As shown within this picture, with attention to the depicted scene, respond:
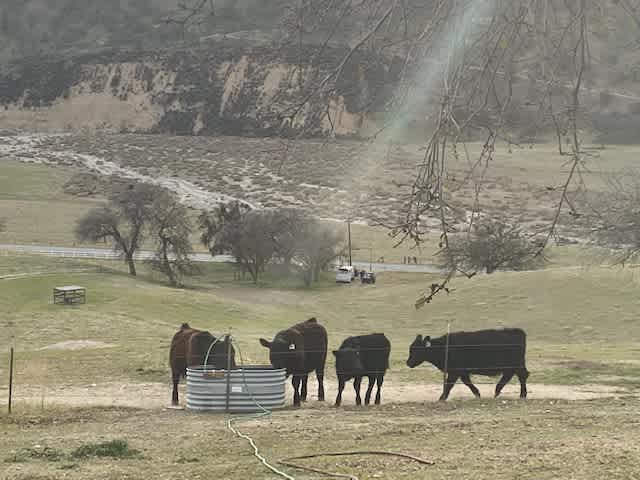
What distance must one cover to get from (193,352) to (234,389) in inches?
84.9

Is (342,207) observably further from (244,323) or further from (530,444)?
(530,444)

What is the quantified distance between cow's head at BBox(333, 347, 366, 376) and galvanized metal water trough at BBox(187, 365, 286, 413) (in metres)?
1.20

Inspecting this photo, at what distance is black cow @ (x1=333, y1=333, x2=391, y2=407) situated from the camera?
16312 millimetres

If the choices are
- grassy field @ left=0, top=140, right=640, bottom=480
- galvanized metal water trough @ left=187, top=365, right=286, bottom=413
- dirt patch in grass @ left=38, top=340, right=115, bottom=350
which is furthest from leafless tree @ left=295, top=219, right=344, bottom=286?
galvanized metal water trough @ left=187, top=365, right=286, bottom=413

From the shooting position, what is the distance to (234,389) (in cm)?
1501

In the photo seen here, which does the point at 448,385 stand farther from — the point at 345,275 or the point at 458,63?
the point at 345,275

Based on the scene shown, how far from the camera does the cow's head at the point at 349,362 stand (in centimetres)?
1630

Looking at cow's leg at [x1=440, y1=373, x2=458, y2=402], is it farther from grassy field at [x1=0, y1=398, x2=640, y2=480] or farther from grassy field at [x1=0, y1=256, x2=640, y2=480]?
grassy field at [x1=0, y1=398, x2=640, y2=480]

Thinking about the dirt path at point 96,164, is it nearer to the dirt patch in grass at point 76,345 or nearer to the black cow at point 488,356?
the dirt patch in grass at point 76,345

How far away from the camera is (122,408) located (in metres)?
15.6

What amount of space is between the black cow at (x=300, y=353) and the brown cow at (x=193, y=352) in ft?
2.40

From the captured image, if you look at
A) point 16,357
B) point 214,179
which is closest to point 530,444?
point 16,357

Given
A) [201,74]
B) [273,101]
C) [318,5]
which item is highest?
[201,74]

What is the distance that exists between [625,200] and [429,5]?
23994 mm
